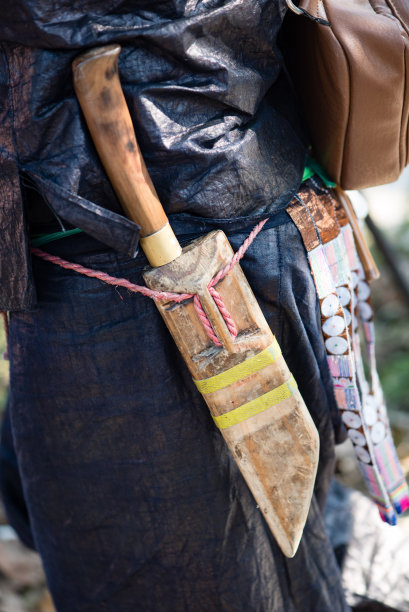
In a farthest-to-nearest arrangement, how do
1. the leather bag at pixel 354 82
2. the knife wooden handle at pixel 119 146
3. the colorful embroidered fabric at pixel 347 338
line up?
the colorful embroidered fabric at pixel 347 338 → the leather bag at pixel 354 82 → the knife wooden handle at pixel 119 146

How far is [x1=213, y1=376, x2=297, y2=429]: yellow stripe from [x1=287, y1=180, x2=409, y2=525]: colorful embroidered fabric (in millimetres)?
162

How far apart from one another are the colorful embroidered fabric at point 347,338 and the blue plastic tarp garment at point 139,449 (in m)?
0.03

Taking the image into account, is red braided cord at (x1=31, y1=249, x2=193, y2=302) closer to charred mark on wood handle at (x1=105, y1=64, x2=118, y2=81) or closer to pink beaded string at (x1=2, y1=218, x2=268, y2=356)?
pink beaded string at (x1=2, y1=218, x2=268, y2=356)

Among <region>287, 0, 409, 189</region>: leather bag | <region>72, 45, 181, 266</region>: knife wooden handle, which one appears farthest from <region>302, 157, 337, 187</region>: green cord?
<region>72, 45, 181, 266</region>: knife wooden handle

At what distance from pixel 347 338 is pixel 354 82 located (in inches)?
15.6

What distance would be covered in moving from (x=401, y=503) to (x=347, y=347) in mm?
380

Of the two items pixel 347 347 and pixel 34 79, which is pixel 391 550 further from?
pixel 34 79

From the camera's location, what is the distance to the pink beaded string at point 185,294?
2.55 feet

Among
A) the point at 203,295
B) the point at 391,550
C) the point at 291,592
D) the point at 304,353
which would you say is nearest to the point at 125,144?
the point at 203,295

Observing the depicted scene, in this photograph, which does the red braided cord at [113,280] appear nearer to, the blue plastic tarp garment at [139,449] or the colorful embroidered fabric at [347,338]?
the blue plastic tarp garment at [139,449]

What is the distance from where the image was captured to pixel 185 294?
30.5 inches

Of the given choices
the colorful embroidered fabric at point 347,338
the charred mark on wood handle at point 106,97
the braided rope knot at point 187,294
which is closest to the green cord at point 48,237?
the braided rope knot at point 187,294

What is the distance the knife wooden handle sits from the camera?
0.69 metres

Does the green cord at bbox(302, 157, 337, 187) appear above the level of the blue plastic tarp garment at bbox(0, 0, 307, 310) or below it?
below
